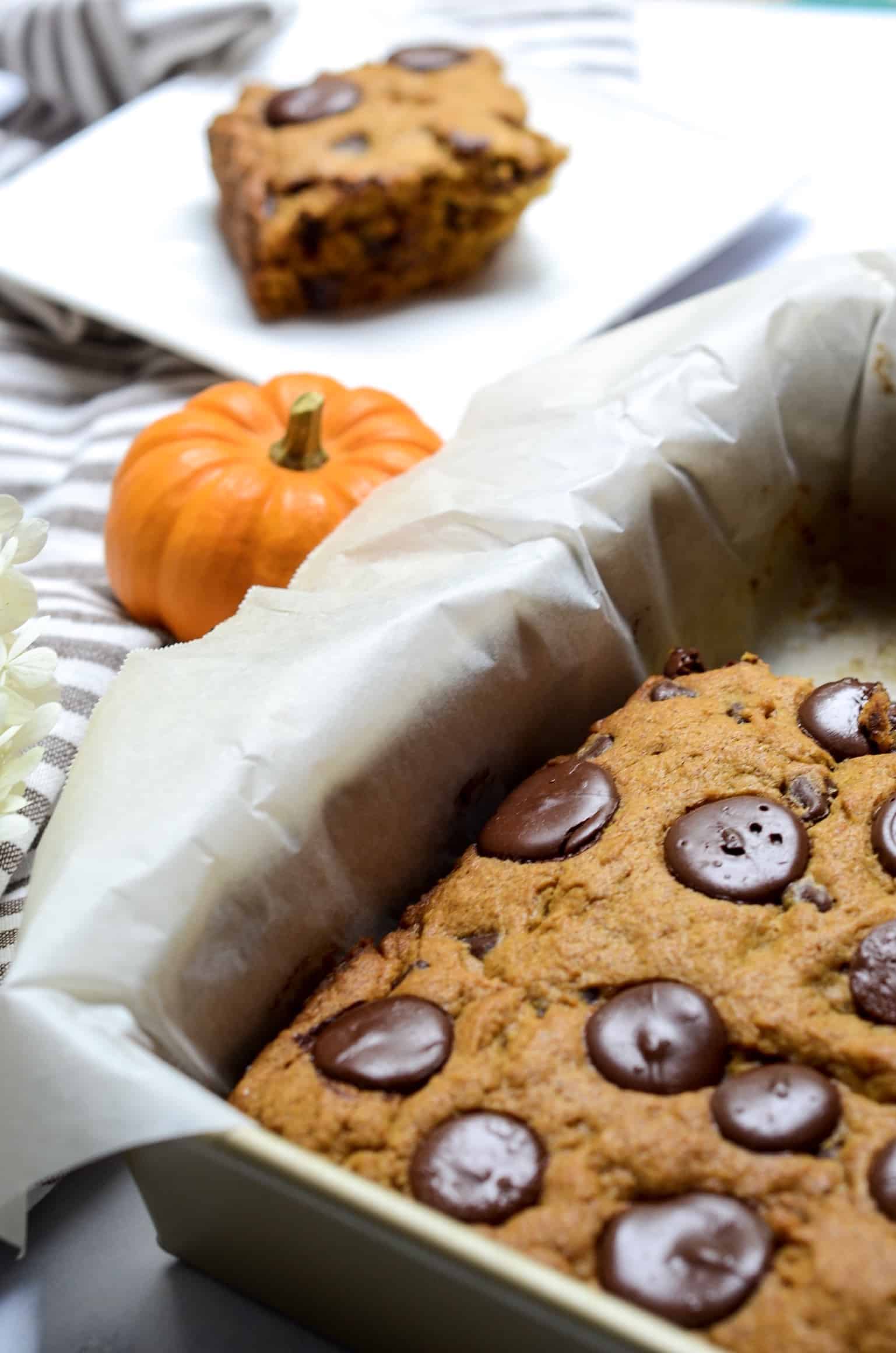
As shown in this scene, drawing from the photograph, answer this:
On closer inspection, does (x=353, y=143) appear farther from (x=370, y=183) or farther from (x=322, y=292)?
(x=322, y=292)

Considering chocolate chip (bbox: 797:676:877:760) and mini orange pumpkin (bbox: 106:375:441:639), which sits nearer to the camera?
chocolate chip (bbox: 797:676:877:760)

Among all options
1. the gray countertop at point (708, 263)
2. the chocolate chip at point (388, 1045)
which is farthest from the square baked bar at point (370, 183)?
the chocolate chip at point (388, 1045)

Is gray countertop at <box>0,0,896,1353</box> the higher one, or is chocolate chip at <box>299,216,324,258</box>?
chocolate chip at <box>299,216,324,258</box>

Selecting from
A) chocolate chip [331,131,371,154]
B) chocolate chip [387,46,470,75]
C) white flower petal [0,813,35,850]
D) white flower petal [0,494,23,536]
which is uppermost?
white flower petal [0,494,23,536]

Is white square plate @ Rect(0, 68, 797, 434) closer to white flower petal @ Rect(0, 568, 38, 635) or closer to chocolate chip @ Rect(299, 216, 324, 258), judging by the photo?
chocolate chip @ Rect(299, 216, 324, 258)

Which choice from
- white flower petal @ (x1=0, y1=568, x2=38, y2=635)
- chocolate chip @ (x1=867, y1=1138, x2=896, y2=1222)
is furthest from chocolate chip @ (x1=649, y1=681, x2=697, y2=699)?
white flower petal @ (x1=0, y1=568, x2=38, y2=635)

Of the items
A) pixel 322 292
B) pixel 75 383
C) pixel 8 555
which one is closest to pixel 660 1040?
pixel 8 555

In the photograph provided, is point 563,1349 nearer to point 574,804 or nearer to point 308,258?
point 574,804
